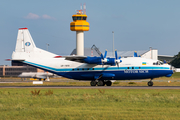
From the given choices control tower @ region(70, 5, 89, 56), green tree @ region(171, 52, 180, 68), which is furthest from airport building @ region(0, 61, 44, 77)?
green tree @ region(171, 52, 180, 68)

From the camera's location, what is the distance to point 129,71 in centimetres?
4131

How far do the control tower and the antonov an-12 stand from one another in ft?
199

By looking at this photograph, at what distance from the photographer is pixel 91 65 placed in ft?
143

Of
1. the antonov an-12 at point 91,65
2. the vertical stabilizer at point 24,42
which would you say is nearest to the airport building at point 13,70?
the vertical stabilizer at point 24,42

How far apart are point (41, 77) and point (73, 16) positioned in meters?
30.1

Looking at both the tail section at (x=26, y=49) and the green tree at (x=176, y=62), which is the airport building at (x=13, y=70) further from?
the tail section at (x=26, y=49)

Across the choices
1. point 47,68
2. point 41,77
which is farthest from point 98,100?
point 41,77

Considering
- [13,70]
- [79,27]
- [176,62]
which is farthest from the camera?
[13,70]

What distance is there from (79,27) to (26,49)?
62037mm

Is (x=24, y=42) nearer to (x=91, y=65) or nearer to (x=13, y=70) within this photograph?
(x=91, y=65)

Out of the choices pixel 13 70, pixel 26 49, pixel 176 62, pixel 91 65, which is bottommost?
pixel 13 70

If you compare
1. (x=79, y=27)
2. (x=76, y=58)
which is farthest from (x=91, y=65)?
(x=79, y=27)

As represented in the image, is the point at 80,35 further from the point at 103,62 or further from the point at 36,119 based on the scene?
the point at 36,119

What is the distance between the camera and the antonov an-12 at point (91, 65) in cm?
4081
